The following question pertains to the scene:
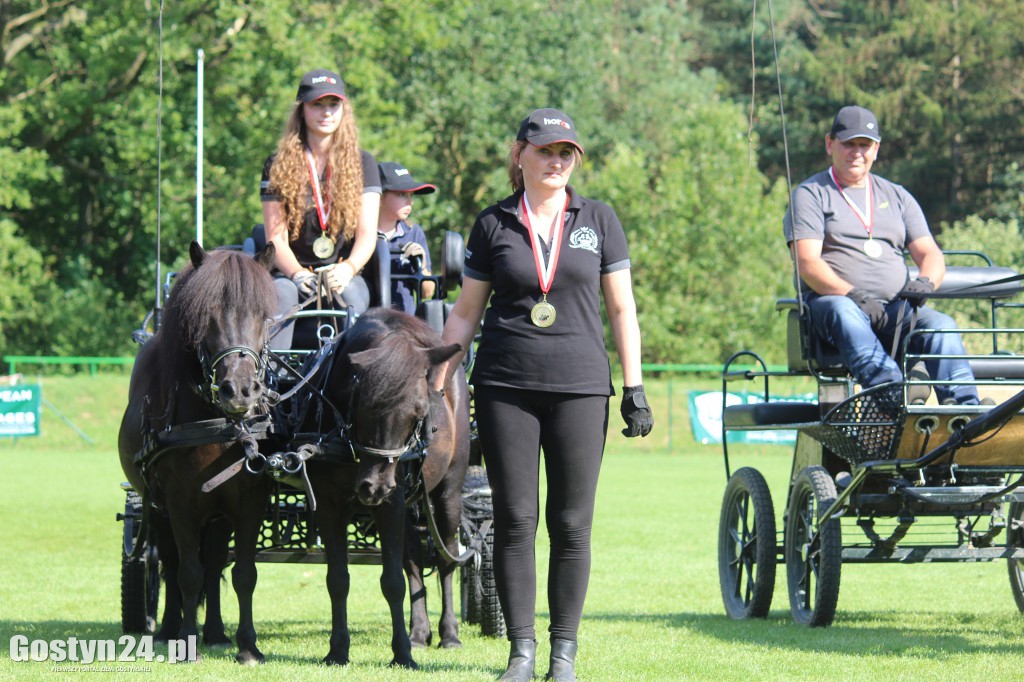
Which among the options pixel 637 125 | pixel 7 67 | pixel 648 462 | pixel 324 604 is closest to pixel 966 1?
pixel 637 125

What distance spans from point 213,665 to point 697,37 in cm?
5336

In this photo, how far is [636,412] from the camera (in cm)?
568

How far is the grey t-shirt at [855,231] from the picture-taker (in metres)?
8.08

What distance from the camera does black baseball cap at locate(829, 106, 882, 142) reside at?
8023mm

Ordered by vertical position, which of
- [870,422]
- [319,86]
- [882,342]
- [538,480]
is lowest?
[538,480]

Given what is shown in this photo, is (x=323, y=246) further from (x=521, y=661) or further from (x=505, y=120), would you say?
(x=505, y=120)

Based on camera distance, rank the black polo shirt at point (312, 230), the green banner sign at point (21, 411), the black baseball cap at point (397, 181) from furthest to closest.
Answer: the green banner sign at point (21, 411), the black baseball cap at point (397, 181), the black polo shirt at point (312, 230)

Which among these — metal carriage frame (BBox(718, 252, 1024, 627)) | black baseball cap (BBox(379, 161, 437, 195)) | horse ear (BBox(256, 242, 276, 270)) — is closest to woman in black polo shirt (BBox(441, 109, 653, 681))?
horse ear (BBox(256, 242, 276, 270))

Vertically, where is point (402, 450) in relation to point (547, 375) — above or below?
below

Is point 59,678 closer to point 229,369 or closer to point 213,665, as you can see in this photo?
point 213,665

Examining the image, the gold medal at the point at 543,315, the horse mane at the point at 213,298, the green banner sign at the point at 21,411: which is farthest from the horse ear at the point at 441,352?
the green banner sign at the point at 21,411

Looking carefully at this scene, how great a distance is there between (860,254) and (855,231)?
136 mm

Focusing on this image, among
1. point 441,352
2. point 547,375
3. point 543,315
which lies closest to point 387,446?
point 441,352

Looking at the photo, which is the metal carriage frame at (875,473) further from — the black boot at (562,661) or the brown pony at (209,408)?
the brown pony at (209,408)
